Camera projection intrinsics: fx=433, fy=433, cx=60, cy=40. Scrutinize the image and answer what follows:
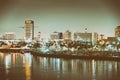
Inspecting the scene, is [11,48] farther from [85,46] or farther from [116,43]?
[116,43]

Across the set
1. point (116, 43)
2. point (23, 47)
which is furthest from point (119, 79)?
point (23, 47)

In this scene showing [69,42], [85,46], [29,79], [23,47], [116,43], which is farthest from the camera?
[23,47]

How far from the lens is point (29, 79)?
50.1ft

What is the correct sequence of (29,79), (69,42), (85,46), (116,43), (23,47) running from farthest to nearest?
(23,47) → (69,42) → (85,46) → (116,43) → (29,79)

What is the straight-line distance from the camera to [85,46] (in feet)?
207

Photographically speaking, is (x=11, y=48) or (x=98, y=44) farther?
(x=11, y=48)

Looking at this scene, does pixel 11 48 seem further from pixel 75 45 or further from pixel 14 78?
pixel 14 78

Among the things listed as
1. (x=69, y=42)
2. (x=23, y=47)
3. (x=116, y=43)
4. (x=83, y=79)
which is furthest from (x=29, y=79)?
(x=23, y=47)

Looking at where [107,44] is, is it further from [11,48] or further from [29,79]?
[29,79]

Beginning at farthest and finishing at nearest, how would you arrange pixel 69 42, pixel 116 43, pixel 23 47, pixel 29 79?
pixel 23 47
pixel 69 42
pixel 116 43
pixel 29 79

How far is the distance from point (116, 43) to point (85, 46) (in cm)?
632

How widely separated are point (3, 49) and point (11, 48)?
5.95ft

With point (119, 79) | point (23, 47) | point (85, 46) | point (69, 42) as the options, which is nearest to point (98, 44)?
point (85, 46)

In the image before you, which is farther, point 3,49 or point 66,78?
point 3,49
